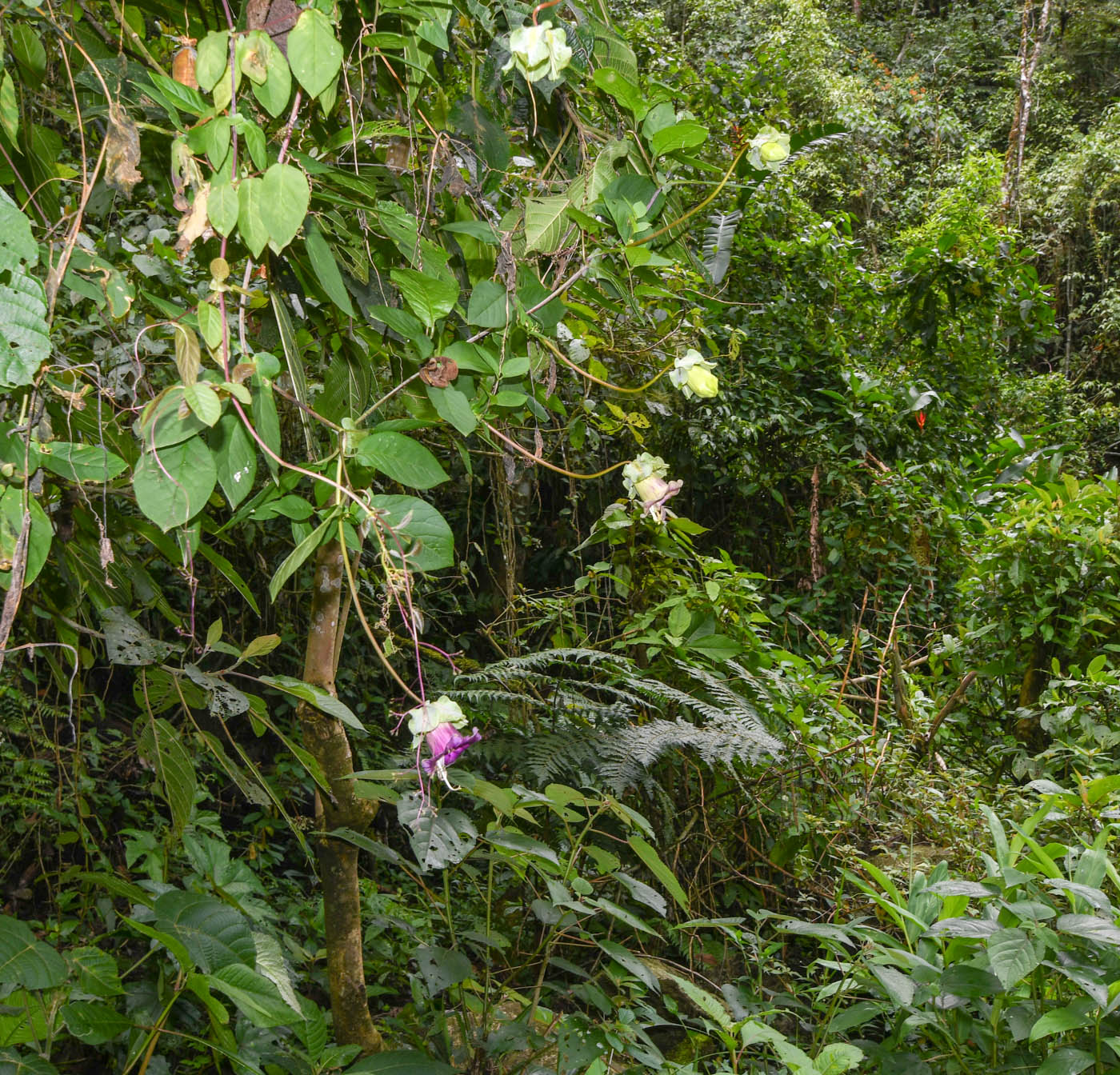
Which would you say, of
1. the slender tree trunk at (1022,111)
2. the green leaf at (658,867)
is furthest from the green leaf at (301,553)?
the slender tree trunk at (1022,111)

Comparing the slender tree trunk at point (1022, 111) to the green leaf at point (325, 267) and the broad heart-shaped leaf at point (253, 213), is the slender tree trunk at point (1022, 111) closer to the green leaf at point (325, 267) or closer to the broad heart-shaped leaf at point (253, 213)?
the green leaf at point (325, 267)

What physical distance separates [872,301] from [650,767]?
11.8 ft

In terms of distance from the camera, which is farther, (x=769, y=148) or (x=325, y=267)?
(x=769, y=148)

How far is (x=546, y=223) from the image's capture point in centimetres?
90

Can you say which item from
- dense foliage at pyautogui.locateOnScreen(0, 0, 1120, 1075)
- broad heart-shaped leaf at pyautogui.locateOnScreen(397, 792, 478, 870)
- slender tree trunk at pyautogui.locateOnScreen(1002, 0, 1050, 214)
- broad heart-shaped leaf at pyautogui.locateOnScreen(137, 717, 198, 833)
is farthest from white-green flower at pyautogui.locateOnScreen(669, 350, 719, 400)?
slender tree trunk at pyautogui.locateOnScreen(1002, 0, 1050, 214)

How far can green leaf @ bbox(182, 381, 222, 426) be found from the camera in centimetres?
62

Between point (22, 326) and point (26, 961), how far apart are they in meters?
0.70

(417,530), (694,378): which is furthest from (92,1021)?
(694,378)

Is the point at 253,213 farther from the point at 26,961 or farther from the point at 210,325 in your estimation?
the point at 26,961

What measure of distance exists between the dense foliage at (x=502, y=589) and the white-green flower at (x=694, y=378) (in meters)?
0.01

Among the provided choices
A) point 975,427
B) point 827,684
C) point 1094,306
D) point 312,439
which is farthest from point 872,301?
point 1094,306

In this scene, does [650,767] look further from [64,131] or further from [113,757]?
[64,131]

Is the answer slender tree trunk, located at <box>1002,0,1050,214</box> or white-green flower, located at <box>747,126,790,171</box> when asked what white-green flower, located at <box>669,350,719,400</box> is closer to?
white-green flower, located at <box>747,126,790,171</box>

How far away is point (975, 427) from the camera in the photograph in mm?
5059
